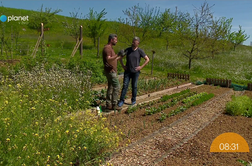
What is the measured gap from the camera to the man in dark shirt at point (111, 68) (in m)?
5.54

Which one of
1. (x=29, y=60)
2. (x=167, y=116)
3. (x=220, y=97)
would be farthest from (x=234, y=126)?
(x=29, y=60)

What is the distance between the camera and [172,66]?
17.9 meters

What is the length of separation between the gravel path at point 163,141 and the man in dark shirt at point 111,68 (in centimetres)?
162

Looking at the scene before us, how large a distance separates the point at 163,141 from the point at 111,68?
7.47 ft

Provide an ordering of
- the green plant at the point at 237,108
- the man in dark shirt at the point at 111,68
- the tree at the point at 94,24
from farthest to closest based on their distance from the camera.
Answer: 1. the tree at the point at 94,24
2. the green plant at the point at 237,108
3. the man in dark shirt at the point at 111,68

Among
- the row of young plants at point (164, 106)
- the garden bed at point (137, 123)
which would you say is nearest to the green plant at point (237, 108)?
the garden bed at point (137, 123)

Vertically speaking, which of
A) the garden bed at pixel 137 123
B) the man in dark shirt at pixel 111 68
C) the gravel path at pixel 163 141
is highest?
the man in dark shirt at pixel 111 68

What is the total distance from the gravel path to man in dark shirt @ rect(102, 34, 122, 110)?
63.7 inches

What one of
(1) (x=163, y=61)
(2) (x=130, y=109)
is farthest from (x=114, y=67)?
(1) (x=163, y=61)

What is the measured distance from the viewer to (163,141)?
14.0 ft

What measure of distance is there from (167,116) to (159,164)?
2.38 m

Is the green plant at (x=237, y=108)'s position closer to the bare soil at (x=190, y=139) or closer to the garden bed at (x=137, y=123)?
the bare soil at (x=190, y=139)

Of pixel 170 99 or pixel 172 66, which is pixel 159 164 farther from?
pixel 172 66
